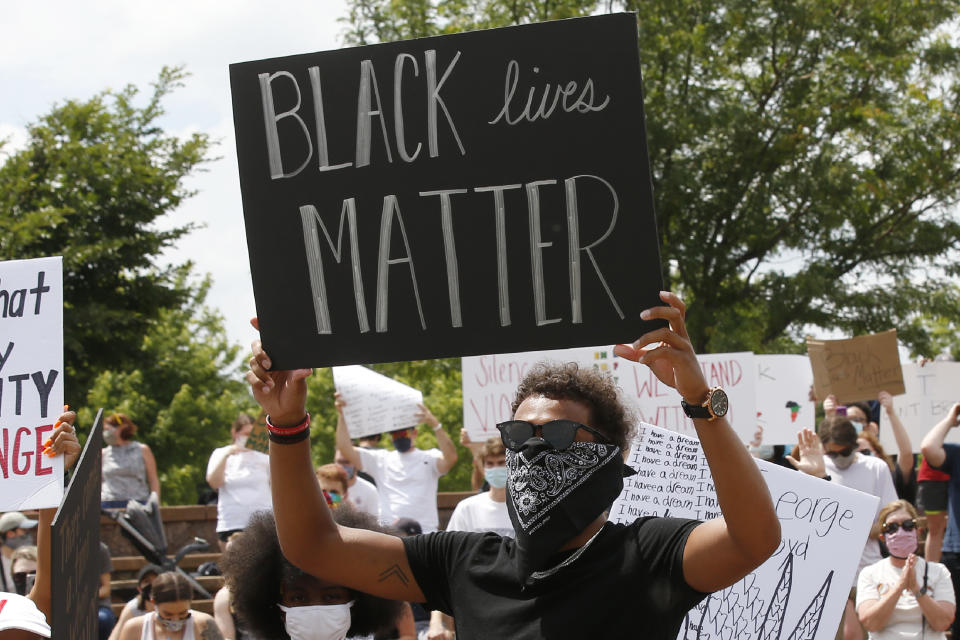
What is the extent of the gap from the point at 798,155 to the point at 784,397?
1129cm

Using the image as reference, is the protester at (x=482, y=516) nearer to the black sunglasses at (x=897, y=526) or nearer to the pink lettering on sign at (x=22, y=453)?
the black sunglasses at (x=897, y=526)

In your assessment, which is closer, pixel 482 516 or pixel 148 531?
pixel 482 516

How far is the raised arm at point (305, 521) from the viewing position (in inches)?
107

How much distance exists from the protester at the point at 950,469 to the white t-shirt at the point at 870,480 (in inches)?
12.8

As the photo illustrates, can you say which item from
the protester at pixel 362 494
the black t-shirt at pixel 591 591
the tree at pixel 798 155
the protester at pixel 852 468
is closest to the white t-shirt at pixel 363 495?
the protester at pixel 362 494

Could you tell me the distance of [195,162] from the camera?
19.1m

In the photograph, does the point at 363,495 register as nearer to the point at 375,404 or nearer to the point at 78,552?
the point at 375,404

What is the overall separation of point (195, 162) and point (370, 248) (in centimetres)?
1711

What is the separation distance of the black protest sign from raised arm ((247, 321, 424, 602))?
756mm

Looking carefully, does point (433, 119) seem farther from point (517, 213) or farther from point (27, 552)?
point (27, 552)

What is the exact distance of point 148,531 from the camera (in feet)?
30.3

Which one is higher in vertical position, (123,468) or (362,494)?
(123,468)

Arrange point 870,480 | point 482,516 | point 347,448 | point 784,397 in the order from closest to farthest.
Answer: point 482,516 < point 870,480 < point 347,448 < point 784,397

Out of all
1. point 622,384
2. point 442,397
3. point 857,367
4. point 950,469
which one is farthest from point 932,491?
point 442,397
